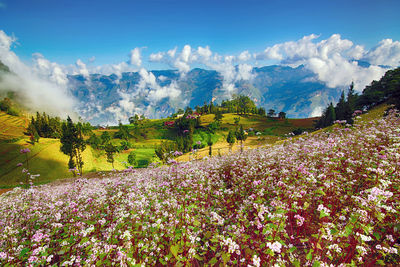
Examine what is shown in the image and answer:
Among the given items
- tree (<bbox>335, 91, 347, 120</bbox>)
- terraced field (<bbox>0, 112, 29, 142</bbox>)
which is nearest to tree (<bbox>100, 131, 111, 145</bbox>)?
terraced field (<bbox>0, 112, 29, 142</bbox>)

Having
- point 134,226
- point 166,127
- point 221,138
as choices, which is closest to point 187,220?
point 134,226

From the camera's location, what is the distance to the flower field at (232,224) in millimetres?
4094

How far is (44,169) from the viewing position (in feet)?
154

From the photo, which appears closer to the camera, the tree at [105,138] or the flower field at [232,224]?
the flower field at [232,224]

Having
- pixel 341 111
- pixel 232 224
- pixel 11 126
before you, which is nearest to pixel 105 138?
pixel 11 126

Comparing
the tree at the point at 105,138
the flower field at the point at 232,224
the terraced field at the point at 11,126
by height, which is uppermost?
the terraced field at the point at 11,126

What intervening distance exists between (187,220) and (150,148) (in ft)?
340

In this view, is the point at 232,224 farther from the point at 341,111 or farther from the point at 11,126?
the point at 11,126

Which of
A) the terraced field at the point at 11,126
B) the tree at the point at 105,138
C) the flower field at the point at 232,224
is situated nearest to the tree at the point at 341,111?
the flower field at the point at 232,224

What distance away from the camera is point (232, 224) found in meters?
5.41

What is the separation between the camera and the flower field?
4.09 m

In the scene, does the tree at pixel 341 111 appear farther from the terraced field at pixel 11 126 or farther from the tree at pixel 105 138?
the terraced field at pixel 11 126

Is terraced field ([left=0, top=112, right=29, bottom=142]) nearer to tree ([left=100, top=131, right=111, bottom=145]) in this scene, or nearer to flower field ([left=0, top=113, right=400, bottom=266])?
tree ([left=100, top=131, right=111, bottom=145])

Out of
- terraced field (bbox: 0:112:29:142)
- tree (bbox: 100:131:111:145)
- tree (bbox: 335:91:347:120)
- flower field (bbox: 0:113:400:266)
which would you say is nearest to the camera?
flower field (bbox: 0:113:400:266)
